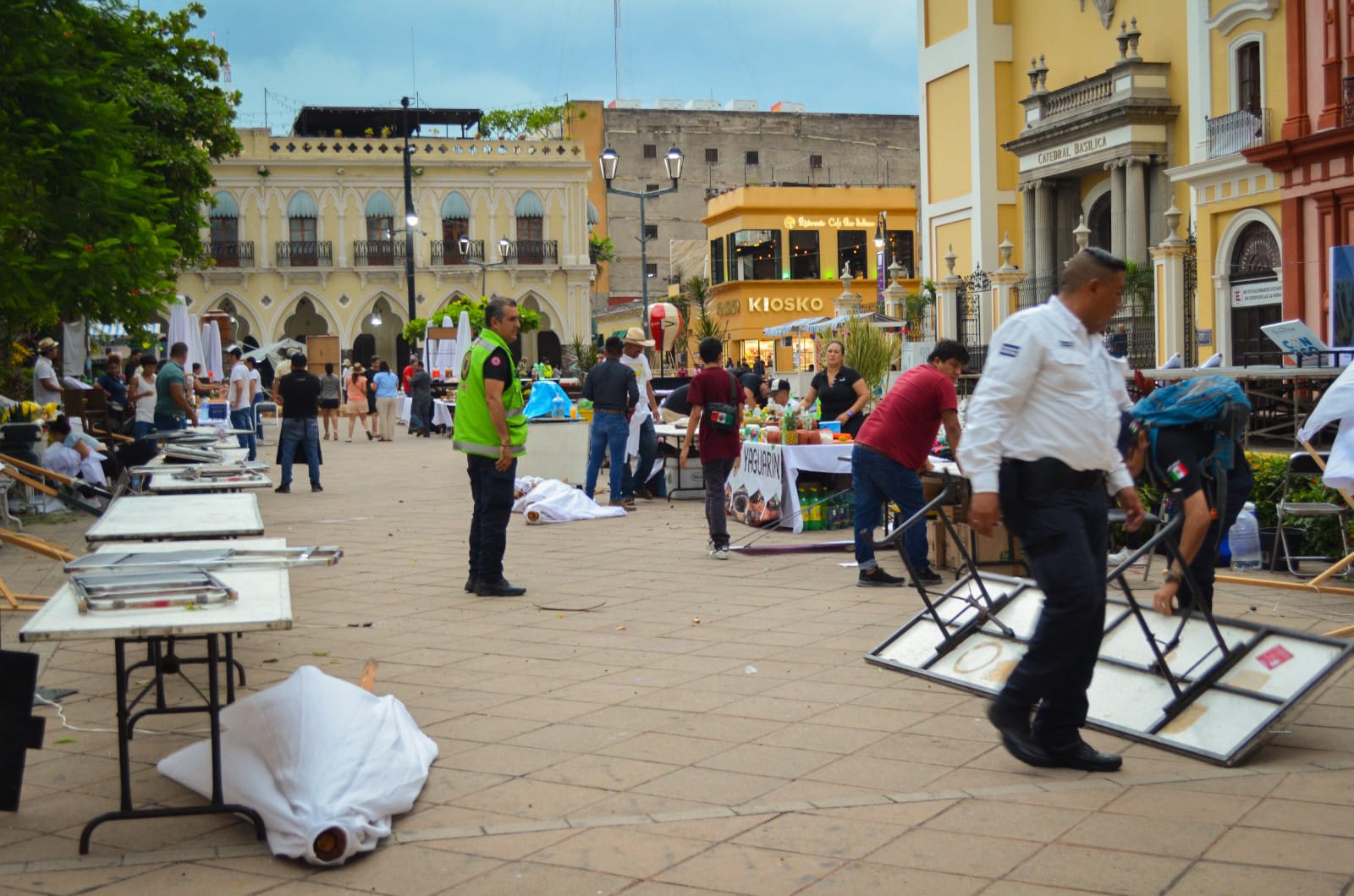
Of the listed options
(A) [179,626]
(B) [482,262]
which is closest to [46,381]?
(A) [179,626]

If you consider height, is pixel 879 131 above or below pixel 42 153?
above

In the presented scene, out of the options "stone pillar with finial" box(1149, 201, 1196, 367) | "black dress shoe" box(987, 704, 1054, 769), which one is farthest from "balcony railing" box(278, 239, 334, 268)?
"black dress shoe" box(987, 704, 1054, 769)

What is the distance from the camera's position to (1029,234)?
1390 inches

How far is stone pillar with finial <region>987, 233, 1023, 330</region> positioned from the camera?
1247 inches

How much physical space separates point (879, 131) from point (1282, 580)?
6178cm

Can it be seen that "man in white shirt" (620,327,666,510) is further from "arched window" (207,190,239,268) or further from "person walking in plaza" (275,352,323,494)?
"arched window" (207,190,239,268)

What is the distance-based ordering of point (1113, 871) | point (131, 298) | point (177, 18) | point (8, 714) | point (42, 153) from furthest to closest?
1. point (177, 18)
2. point (131, 298)
3. point (42, 153)
4. point (8, 714)
5. point (1113, 871)

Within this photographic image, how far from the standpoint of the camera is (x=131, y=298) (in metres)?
12.0

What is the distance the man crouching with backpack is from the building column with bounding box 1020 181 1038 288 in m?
29.5

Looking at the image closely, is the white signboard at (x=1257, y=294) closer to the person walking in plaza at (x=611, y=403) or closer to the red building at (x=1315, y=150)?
the red building at (x=1315, y=150)

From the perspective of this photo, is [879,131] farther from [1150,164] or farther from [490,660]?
[490,660]

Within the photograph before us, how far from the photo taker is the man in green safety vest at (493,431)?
356 inches

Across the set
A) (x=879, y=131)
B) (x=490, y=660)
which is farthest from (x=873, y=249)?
(x=490, y=660)

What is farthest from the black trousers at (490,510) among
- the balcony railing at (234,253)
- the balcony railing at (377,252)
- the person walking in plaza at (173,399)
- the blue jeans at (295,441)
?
the balcony railing at (234,253)
